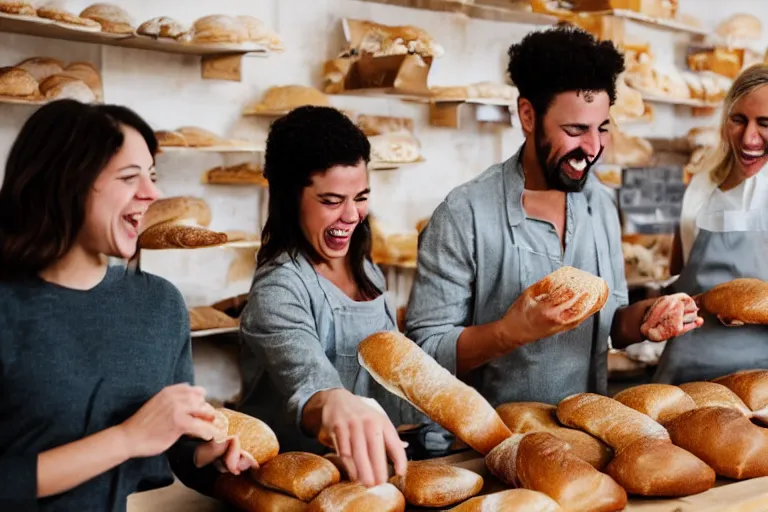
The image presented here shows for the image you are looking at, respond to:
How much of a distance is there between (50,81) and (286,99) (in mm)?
992

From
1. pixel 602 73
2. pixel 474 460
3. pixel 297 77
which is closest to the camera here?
pixel 474 460

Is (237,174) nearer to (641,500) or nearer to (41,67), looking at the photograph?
(41,67)

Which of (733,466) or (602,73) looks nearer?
(733,466)

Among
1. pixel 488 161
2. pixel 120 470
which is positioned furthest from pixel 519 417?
pixel 488 161

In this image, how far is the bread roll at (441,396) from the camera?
5.15 ft

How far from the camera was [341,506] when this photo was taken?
51.4 inches

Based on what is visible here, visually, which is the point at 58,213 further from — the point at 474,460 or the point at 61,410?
the point at 474,460

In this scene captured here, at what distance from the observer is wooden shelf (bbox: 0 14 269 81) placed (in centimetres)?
309

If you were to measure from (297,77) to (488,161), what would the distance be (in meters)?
1.28

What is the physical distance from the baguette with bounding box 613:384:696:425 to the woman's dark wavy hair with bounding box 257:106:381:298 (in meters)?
0.71

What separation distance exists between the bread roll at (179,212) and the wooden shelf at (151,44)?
0.52 meters

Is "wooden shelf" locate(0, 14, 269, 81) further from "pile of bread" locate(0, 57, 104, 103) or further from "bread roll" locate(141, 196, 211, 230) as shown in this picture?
"bread roll" locate(141, 196, 211, 230)

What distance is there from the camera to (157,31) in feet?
10.8

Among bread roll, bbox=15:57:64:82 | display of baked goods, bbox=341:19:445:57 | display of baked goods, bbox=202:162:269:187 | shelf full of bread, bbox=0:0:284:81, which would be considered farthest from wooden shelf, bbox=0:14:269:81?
display of baked goods, bbox=341:19:445:57
